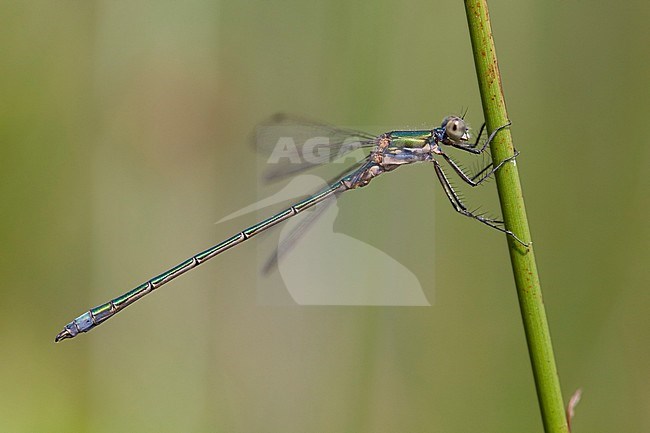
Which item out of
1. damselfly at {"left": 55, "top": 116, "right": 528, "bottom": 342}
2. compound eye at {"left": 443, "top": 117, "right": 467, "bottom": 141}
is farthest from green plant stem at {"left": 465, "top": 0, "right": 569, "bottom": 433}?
compound eye at {"left": 443, "top": 117, "right": 467, "bottom": 141}

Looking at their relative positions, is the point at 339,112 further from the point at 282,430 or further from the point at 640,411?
the point at 640,411

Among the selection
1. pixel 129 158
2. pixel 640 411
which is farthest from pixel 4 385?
pixel 640 411

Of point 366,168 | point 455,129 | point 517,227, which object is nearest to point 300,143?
point 366,168

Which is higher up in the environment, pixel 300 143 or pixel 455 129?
pixel 300 143

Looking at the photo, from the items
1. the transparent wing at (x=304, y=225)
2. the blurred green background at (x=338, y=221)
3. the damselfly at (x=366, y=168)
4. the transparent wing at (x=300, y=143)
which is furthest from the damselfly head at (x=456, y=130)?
the blurred green background at (x=338, y=221)

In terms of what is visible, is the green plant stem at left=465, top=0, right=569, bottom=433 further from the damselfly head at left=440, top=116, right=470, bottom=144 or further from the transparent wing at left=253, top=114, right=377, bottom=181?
the transparent wing at left=253, top=114, right=377, bottom=181

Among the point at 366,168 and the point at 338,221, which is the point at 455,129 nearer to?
the point at 366,168
